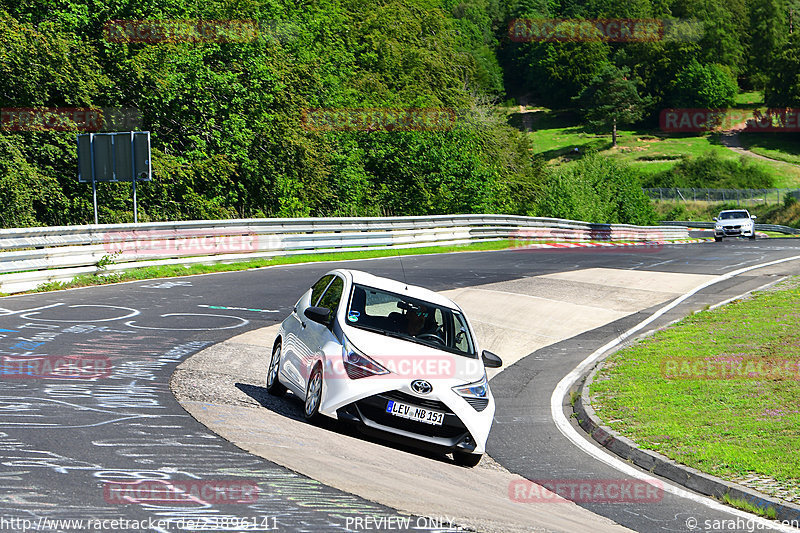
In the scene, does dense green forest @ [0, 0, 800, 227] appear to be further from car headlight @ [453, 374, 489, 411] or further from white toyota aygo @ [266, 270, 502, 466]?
car headlight @ [453, 374, 489, 411]

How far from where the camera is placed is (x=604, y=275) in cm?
2409

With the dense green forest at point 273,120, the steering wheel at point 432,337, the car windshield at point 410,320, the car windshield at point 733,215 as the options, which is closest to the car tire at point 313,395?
the car windshield at point 410,320

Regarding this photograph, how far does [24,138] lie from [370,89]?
24159mm

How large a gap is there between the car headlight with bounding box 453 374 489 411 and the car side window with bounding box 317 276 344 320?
161 cm

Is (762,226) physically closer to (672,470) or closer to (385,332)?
(672,470)

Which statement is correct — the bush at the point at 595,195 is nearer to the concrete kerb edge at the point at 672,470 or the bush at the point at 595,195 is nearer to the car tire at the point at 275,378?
the concrete kerb edge at the point at 672,470

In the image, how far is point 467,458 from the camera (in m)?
8.88

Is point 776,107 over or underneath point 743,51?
underneath

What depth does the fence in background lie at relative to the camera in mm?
96938

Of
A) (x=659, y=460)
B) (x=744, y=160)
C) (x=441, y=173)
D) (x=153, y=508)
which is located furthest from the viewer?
(x=744, y=160)

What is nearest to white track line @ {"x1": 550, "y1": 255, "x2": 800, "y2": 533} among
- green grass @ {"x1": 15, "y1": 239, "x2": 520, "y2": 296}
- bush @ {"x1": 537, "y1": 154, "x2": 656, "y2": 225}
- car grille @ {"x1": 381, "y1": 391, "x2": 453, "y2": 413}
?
car grille @ {"x1": 381, "y1": 391, "x2": 453, "y2": 413}

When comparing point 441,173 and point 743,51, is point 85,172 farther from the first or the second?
point 743,51

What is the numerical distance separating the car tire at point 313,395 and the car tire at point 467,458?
4.72 feet

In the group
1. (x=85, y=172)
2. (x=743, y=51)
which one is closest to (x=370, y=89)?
(x=85, y=172)
